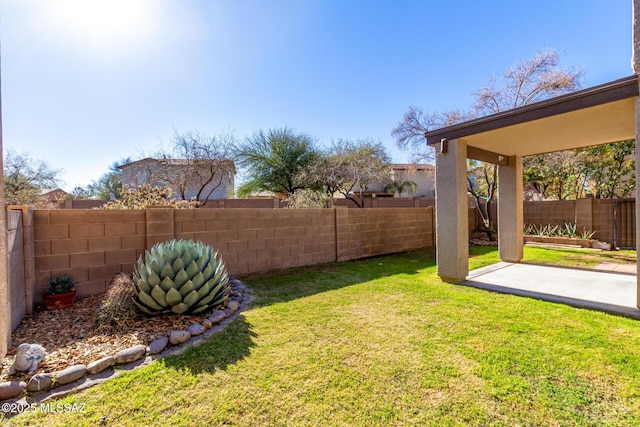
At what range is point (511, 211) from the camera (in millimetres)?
7559

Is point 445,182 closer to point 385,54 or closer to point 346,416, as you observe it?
point 346,416

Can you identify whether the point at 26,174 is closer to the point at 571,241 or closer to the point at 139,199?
the point at 139,199

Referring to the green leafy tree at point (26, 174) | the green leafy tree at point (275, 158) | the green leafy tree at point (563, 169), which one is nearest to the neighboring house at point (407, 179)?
the green leafy tree at point (275, 158)

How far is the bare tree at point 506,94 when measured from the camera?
441 inches

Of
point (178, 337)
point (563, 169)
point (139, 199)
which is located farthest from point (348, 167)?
point (178, 337)

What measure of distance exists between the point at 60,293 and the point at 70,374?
211 centimetres

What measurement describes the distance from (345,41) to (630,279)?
28.9 feet

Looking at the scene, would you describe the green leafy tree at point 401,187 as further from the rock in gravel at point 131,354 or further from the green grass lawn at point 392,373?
the rock in gravel at point 131,354

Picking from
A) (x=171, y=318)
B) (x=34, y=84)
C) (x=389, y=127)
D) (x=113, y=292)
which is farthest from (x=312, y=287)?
(x=389, y=127)

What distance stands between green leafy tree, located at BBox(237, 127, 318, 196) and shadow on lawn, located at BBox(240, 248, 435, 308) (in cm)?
1113

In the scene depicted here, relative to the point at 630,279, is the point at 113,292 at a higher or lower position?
higher

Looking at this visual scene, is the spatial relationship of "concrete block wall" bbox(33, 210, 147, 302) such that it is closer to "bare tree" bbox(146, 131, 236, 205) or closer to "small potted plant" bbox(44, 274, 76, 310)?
"small potted plant" bbox(44, 274, 76, 310)

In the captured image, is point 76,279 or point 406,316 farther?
point 76,279

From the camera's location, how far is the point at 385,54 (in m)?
9.48
